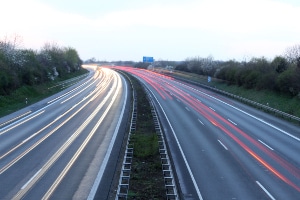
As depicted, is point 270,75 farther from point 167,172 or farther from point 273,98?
point 167,172

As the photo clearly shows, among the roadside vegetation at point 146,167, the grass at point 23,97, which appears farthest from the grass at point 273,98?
the grass at point 23,97

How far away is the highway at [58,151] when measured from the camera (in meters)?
15.8

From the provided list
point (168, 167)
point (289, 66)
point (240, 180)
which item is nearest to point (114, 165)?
point (168, 167)

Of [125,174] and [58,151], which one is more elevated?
[125,174]

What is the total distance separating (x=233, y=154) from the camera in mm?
22172

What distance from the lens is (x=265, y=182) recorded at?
17.2 m

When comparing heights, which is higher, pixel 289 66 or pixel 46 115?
pixel 289 66

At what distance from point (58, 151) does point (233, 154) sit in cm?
901

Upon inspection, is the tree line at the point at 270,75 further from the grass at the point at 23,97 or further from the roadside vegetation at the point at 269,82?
the grass at the point at 23,97

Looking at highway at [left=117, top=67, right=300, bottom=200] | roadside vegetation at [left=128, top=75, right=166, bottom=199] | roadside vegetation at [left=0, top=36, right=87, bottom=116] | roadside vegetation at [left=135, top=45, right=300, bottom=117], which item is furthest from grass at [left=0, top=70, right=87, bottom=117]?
roadside vegetation at [left=135, top=45, right=300, bottom=117]

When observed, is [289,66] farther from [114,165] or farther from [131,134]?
[114,165]

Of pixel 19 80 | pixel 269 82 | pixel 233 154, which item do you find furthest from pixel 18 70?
pixel 233 154

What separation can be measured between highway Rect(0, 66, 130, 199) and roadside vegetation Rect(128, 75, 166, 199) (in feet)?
3.38

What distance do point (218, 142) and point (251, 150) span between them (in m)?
2.53
